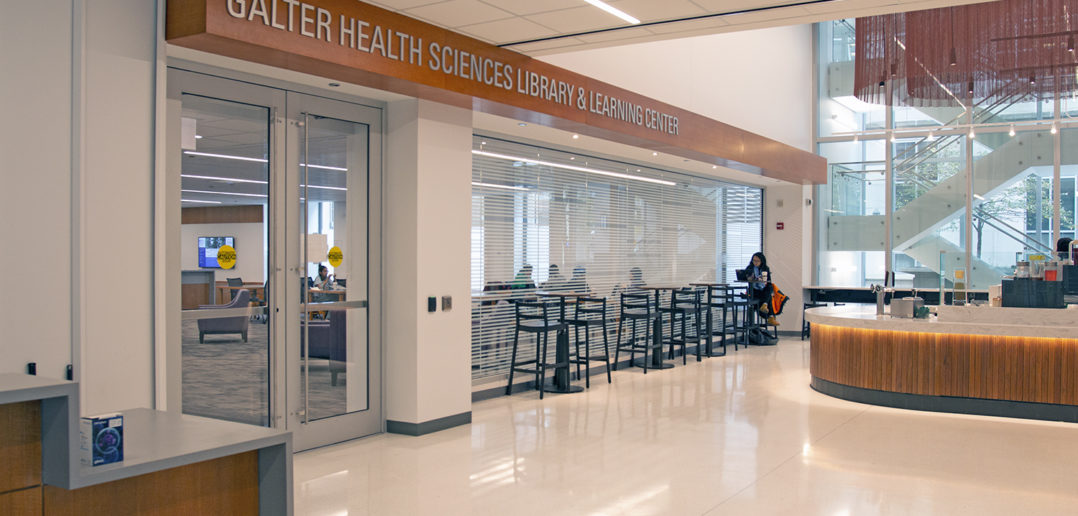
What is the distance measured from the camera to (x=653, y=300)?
1014 centimetres

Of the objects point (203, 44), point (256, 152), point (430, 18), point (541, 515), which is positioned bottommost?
point (541, 515)

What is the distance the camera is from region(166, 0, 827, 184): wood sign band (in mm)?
4145

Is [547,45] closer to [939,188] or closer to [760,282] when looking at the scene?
[760,282]

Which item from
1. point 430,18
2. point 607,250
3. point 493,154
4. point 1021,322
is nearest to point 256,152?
point 430,18

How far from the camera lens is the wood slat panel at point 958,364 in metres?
6.40

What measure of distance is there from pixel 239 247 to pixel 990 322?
232 inches

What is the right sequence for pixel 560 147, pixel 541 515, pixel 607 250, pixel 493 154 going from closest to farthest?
pixel 541 515 < pixel 493 154 < pixel 560 147 < pixel 607 250

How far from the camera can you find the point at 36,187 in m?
3.55

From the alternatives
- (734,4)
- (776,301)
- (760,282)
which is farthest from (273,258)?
(776,301)

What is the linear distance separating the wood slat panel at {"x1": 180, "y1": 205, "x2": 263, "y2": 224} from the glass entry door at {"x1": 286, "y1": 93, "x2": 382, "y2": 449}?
235 mm

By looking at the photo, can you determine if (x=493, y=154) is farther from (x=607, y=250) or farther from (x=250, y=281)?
(x=250, y=281)

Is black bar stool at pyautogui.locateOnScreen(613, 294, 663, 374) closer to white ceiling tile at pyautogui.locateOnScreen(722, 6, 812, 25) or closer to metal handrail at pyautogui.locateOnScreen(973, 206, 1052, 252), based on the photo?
white ceiling tile at pyautogui.locateOnScreen(722, 6, 812, 25)

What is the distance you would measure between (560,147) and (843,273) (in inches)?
277

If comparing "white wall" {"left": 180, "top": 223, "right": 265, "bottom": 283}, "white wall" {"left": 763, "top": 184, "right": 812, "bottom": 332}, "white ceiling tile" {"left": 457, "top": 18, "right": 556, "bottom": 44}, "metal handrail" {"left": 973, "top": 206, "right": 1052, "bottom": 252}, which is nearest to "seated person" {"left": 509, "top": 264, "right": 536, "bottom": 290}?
"white ceiling tile" {"left": 457, "top": 18, "right": 556, "bottom": 44}
